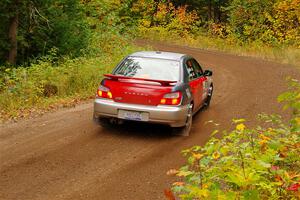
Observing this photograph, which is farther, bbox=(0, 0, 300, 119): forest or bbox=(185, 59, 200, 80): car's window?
bbox=(0, 0, 300, 119): forest

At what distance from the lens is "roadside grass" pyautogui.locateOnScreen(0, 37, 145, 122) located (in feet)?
34.8

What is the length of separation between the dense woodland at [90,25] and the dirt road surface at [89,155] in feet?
23.6

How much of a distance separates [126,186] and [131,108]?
2.34 metres

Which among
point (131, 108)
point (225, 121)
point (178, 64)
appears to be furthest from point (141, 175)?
point (225, 121)

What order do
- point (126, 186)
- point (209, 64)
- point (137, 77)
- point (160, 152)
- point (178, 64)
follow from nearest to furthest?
point (126, 186) → point (160, 152) → point (137, 77) → point (178, 64) → point (209, 64)

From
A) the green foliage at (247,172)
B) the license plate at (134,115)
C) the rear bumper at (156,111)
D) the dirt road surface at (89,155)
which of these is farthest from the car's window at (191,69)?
the green foliage at (247,172)

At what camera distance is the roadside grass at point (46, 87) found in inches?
418

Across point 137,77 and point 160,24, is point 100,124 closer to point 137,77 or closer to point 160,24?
point 137,77

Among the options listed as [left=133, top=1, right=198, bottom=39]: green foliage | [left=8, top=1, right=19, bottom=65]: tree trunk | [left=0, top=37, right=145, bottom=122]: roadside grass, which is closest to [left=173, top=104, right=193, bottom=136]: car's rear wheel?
[left=0, top=37, right=145, bottom=122]: roadside grass

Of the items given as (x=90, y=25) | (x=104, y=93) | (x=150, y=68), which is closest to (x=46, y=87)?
(x=104, y=93)

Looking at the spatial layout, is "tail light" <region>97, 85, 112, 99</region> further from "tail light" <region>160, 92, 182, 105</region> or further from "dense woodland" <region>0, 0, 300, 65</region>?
"dense woodland" <region>0, 0, 300, 65</region>

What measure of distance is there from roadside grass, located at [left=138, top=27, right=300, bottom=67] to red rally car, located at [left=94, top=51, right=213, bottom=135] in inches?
611

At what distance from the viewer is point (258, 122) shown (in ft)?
33.0

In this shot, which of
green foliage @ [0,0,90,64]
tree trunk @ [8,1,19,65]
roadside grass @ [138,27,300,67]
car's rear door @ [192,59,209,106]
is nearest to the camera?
car's rear door @ [192,59,209,106]
